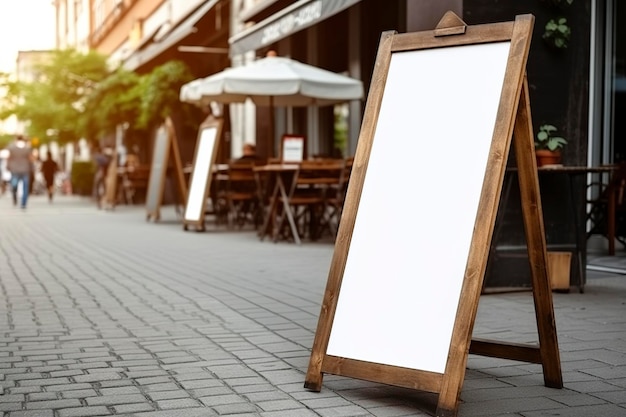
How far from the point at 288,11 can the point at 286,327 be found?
810cm

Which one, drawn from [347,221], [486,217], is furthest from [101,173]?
[486,217]

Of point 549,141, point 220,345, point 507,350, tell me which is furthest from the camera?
point 549,141

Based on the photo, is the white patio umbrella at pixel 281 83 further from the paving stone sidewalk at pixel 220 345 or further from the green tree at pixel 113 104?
the green tree at pixel 113 104

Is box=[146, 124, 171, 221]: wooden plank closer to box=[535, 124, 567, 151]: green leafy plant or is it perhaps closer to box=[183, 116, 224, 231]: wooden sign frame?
box=[183, 116, 224, 231]: wooden sign frame

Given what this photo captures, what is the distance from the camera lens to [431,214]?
13.1 feet

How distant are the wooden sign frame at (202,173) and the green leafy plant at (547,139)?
24.6 feet

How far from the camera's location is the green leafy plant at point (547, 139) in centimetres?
716

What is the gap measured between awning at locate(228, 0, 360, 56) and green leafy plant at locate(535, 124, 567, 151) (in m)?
4.25

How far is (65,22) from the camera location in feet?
211

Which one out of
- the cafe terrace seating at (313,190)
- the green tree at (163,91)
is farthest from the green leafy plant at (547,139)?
the green tree at (163,91)

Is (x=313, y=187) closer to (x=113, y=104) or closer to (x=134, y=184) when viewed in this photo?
(x=113, y=104)

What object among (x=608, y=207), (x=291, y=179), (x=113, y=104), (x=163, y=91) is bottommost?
(x=608, y=207)

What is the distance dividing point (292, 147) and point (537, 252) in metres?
9.01

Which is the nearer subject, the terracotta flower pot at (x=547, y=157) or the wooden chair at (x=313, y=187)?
the terracotta flower pot at (x=547, y=157)
